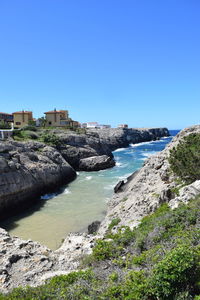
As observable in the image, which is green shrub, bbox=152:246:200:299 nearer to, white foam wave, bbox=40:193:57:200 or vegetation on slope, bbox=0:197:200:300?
vegetation on slope, bbox=0:197:200:300

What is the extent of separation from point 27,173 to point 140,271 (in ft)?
89.9

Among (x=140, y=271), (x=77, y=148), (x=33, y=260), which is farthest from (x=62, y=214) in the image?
(x=77, y=148)

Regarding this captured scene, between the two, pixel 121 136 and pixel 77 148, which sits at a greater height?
pixel 121 136

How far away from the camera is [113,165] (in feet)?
178

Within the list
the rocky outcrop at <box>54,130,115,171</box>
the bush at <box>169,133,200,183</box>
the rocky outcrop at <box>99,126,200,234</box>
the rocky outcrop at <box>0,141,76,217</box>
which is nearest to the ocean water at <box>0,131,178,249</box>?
the rocky outcrop at <box>0,141,76,217</box>

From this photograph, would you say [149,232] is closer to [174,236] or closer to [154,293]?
[174,236]

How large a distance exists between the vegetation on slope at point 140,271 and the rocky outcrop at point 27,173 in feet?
67.9

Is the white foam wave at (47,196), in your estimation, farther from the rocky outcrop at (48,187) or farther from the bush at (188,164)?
the bush at (188,164)

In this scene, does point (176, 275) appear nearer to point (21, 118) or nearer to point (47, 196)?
point (47, 196)

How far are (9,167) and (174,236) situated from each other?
2520 centimetres

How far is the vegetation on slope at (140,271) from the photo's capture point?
5.54m

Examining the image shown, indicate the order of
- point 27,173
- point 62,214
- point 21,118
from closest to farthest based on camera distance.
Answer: point 62,214, point 27,173, point 21,118

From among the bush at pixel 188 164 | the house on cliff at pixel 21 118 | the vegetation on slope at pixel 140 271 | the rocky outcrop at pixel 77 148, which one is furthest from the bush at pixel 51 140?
the vegetation on slope at pixel 140 271

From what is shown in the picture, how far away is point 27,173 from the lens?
31188mm
